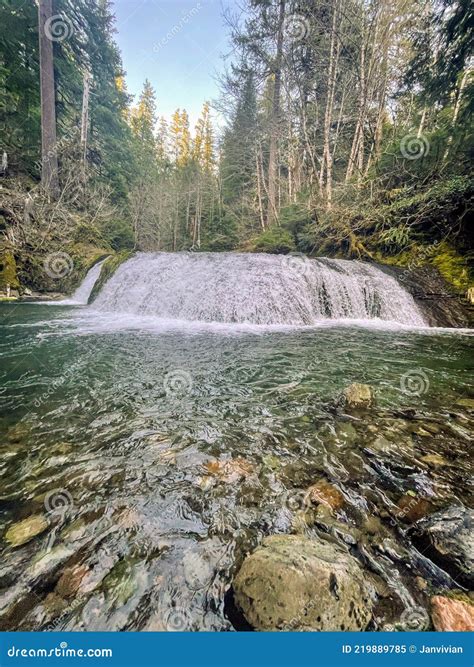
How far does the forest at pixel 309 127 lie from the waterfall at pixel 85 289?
649 millimetres

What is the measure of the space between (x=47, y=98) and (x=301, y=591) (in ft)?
54.4

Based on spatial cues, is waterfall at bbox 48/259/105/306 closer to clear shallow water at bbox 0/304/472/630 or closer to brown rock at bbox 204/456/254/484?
clear shallow water at bbox 0/304/472/630

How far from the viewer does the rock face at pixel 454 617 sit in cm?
111

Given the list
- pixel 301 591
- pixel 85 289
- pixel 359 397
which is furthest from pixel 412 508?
pixel 85 289

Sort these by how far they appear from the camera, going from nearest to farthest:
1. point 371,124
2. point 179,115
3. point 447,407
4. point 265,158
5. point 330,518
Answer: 1. point 330,518
2. point 447,407
3. point 371,124
4. point 265,158
5. point 179,115

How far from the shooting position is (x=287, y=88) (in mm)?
13984

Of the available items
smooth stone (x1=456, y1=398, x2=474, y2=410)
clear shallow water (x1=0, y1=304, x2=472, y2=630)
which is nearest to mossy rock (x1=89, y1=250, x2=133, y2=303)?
clear shallow water (x1=0, y1=304, x2=472, y2=630)

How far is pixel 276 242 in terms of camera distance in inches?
555

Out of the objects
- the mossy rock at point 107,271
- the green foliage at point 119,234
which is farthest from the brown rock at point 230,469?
the green foliage at point 119,234

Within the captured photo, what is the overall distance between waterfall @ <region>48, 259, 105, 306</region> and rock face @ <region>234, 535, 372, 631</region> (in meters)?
10.2

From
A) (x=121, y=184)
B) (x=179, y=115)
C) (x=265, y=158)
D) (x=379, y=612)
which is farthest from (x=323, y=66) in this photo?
(x=179, y=115)

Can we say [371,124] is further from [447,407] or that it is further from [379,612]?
[379,612]

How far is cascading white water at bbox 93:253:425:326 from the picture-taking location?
7324mm

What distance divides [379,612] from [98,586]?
3.82ft
